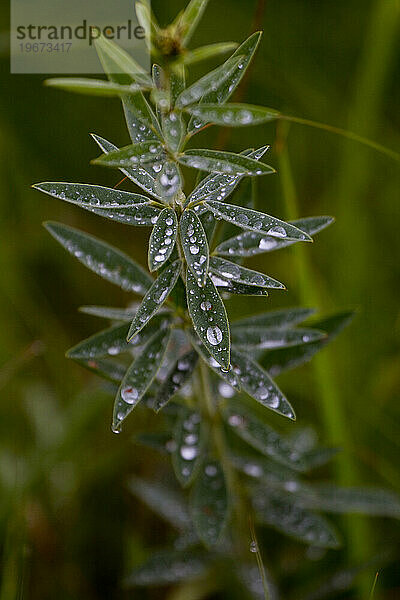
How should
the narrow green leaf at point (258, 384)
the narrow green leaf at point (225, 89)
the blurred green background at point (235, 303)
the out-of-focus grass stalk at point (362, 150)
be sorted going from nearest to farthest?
the narrow green leaf at point (225, 89), the narrow green leaf at point (258, 384), the blurred green background at point (235, 303), the out-of-focus grass stalk at point (362, 150)

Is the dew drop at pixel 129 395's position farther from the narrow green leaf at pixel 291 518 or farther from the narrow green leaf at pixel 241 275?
the narrow green leaf at pixel 291 518

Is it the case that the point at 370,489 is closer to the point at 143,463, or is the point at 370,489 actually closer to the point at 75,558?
the point at 143,463

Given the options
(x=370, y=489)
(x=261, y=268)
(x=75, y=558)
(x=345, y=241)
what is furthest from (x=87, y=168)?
(x=370, y=489)

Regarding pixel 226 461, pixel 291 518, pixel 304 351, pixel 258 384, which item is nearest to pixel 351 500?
pixel 291 518

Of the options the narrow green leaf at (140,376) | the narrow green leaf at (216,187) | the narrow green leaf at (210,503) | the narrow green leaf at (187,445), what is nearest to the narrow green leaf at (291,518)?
the narrow green leaf at (210,503)

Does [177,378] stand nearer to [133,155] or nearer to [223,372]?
[223,372]
